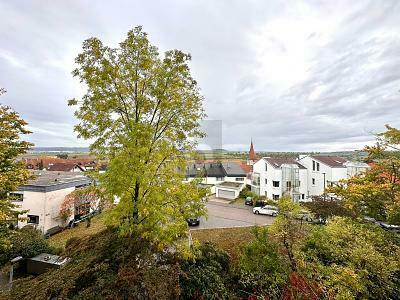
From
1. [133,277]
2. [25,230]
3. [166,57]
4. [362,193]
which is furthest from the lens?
[25,230]

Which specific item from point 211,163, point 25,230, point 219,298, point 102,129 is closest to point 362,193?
point 219,298

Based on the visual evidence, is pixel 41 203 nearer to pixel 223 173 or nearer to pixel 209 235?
pixel 209 235

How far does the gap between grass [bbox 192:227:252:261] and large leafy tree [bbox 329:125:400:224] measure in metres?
8.14

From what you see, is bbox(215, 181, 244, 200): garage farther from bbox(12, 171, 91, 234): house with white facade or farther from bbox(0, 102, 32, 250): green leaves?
bbox(0, 102, 32, 250): green leaves

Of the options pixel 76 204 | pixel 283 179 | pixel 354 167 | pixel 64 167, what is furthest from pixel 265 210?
pixel 64 167

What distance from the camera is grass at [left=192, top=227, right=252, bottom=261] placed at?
17062mm

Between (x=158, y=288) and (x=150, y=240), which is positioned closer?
(x=158, y=288)

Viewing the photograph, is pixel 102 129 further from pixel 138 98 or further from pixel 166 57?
pixel 166 57

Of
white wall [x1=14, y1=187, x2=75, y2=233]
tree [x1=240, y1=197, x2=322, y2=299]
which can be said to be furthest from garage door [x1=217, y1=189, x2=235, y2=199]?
white wall [x1=14, y1=187, x2=75, y2=233]

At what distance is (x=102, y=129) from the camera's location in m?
7.36

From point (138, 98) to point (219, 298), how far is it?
790cm

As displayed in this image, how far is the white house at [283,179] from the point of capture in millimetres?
31125

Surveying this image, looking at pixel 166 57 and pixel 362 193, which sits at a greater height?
pixel 166 57

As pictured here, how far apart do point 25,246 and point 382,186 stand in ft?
70.4
